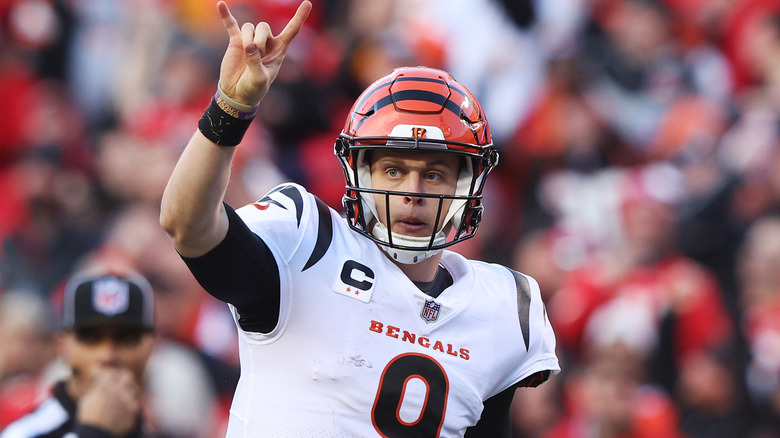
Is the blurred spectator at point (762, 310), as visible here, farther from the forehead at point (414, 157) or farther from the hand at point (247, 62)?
the hand at point (247, 62)

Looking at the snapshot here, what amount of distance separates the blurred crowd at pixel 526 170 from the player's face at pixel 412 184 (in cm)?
306

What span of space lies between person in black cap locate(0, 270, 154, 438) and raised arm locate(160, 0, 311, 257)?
1547mm

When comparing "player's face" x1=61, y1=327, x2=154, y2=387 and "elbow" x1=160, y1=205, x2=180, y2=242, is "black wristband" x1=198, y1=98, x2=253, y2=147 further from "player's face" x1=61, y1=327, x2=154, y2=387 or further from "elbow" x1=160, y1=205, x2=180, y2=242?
"player's face" x1=61, y1=327, x2=154, y2=387

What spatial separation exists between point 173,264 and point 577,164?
284 cm

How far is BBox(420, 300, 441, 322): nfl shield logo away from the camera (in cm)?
312

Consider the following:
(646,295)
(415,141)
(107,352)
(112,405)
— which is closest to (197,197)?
(415,141)

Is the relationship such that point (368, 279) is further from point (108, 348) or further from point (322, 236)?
point (108, 348)

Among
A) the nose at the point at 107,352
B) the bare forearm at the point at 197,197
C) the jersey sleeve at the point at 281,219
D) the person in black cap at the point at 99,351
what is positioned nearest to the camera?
the bare forearm at the point at 197,197

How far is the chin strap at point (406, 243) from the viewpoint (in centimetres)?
309

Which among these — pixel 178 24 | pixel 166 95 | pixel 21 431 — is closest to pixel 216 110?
pixel 21 431

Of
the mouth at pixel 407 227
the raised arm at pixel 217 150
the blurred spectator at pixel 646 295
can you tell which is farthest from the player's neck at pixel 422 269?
the blurred spectator at pixel 646 295

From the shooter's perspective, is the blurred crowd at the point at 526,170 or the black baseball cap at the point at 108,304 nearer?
the black baseball cap at the point at 108,304

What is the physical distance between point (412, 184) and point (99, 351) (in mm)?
2027

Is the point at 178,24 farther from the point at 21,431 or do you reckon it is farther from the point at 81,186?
the point at 21,431
